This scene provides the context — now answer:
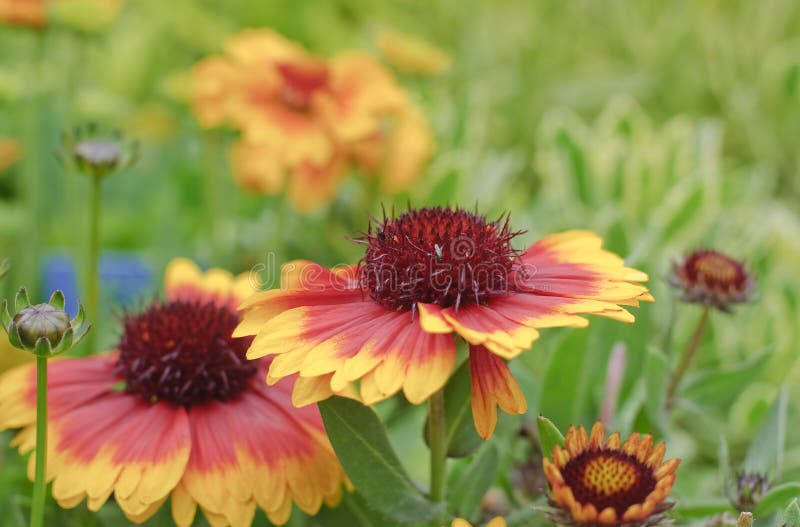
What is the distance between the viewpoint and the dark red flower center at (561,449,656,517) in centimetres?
44

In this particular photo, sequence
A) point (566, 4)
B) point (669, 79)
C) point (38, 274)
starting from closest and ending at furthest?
→ 1. point (38, 274)
2. point (669, 79)
3. point (566, 4)

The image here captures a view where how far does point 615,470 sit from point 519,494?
0.82 feet

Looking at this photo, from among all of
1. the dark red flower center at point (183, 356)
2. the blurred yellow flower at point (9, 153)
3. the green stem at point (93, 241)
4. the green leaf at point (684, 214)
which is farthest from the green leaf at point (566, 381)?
the blurred yellow flower at point (9, 153)

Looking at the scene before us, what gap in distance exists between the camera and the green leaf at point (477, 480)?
1.91 ft

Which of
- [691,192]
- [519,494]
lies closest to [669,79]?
[691,192]

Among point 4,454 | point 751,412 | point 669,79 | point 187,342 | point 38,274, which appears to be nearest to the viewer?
point 187,342

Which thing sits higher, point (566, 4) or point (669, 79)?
point (566, 4)

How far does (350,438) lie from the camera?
20.0 inches

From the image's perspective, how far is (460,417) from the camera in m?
0.55

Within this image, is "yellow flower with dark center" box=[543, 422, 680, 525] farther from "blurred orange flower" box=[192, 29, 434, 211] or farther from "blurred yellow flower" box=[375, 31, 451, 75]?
"blurred yellow flower" box=[375, 31, 451, 75]

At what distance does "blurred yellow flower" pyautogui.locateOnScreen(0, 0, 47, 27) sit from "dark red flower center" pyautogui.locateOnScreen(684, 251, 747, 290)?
716 millimetres

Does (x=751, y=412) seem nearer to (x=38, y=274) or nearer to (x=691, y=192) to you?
(x=691, y=192)

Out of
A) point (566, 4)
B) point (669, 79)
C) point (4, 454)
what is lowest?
point (4, 454)

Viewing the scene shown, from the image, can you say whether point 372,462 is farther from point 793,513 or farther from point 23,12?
point 23,12
